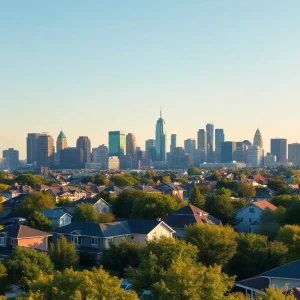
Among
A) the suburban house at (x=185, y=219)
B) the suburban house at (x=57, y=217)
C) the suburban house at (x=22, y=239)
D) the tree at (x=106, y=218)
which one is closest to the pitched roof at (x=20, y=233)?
the suburban house at (x=22, y=239)

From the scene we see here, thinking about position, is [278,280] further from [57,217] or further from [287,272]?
[57,217]

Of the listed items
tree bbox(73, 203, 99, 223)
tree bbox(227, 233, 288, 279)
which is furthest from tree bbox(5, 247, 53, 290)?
tree bbox(73, 203, 99, 223)

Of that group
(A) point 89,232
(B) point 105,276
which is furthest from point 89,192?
(B) point 105,276

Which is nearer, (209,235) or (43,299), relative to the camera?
(43,299)

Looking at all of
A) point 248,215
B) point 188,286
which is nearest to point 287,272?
point 188,286

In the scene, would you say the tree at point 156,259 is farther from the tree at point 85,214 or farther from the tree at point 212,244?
the tree at point 85,214

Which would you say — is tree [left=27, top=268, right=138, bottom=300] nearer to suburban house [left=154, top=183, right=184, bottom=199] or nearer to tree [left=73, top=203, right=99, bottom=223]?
tree [left=73, top=203, right=99, bottom=223]

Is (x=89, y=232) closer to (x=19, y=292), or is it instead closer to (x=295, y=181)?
(x=19, y=292)
